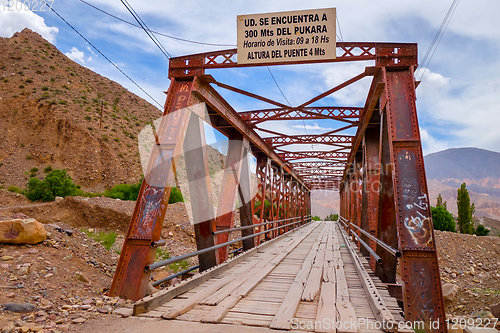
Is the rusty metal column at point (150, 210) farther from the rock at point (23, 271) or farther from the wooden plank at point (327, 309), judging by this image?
the wooden plank at point (327, 309)

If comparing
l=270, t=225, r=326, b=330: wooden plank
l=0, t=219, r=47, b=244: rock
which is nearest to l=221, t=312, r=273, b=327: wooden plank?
l=270, t=225, r=326, b=330: wooden plank

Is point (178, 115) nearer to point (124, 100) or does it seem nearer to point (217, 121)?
point (217, 121)

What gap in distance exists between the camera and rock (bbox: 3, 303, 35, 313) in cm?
372

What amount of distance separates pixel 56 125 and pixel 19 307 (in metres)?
37.1

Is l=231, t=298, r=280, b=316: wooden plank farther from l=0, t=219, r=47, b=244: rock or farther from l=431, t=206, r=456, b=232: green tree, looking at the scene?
l=431, t=206, r=456, b=232: green tree

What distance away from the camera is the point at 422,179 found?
15.6ft

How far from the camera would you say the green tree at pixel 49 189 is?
20562 mm

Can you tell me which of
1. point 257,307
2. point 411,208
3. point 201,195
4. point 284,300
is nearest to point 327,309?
point 284,300

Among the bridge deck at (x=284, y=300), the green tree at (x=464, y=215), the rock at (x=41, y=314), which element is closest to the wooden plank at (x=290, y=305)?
the bridge deck at (x=284, y=300)

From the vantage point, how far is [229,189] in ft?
28.9

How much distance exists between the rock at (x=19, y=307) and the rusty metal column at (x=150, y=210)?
1012mm

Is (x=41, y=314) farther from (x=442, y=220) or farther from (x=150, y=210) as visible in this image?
(x=442, y=220)

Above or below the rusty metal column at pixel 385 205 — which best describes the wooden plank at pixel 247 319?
below

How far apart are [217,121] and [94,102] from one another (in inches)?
1599
